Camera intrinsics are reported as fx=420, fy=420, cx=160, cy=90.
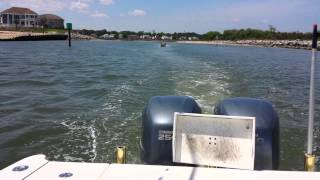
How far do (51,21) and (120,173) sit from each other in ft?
502

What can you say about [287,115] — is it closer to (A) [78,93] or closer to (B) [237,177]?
(A) [78,93]

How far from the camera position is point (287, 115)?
8.99 m

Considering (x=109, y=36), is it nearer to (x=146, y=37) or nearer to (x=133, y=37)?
(x=133, y=37)

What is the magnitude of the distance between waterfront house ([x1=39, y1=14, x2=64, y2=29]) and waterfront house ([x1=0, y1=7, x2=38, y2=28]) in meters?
12.5

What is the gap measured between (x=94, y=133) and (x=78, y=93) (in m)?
4.66

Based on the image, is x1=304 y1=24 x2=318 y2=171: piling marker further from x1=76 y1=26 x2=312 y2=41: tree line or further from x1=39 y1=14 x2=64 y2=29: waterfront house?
x1=39 y1=14 x2=64 y2=29: waterfront house

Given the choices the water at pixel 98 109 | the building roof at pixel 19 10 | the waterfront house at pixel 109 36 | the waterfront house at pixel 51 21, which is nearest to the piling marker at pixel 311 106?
the water at pixel 98 109

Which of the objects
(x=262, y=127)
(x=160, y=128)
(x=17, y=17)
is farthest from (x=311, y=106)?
(x=17, y=17)

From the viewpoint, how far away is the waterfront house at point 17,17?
408 feet

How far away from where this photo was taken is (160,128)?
4004 mm

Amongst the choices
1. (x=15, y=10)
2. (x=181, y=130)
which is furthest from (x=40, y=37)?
(x=181, y=130)

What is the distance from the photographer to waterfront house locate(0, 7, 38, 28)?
124 metres

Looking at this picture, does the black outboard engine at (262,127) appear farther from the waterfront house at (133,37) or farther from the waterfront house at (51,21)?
the waterfront house at (133,37)

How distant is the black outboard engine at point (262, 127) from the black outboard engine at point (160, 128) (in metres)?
0.41
